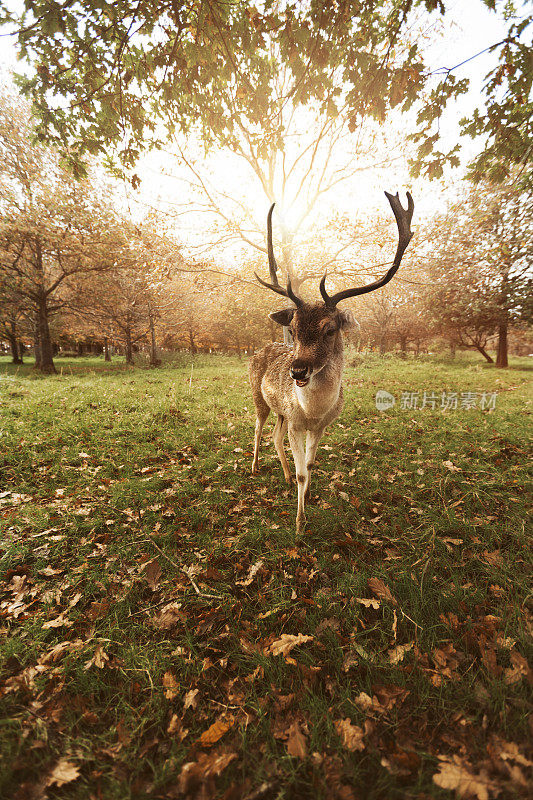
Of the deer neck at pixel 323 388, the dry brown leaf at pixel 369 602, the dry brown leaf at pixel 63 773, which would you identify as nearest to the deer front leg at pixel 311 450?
the deer neck at pixel 323 388

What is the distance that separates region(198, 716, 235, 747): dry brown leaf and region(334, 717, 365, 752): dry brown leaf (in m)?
0.64

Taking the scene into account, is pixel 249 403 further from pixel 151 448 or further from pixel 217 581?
pixel 217 581

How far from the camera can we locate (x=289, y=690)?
6.34ft

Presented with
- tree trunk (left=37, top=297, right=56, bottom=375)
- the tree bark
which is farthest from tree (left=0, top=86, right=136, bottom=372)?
the tree bark

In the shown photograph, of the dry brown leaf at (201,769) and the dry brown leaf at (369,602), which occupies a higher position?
the dry brown leaf at (369,602)

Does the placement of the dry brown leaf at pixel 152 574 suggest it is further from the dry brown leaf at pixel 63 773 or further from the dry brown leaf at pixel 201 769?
the dry brown leaf at pixel 201 769

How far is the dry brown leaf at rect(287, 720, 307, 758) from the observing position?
1.55 meters

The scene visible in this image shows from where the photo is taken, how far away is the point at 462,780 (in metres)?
1.37

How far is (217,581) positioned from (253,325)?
2579cm

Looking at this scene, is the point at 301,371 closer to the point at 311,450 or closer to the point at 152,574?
the point at 311,450

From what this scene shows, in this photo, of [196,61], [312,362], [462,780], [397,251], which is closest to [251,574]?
[462,780]

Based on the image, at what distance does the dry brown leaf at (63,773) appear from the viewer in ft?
4.82

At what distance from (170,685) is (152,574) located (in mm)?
1090

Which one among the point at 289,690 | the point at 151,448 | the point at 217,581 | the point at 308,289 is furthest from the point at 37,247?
the point at 289,690
